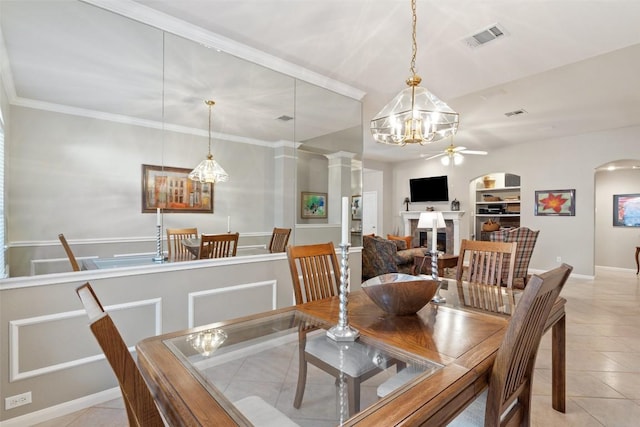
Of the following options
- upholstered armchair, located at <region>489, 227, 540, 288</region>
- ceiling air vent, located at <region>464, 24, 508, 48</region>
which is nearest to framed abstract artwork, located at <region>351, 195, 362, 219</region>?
ceiling air vent, located at <region>464, 24, 508, 48</region>

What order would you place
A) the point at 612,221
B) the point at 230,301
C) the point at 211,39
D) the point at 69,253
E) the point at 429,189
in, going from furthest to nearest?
the point at 429,189 → the point at 612,221 → the point at 230,301 → the point at 211,39 → the point at 69,253

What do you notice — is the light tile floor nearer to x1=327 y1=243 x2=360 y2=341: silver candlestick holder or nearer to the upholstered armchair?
the upholstered armchair

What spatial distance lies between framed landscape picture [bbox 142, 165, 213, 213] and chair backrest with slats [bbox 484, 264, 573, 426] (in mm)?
2424

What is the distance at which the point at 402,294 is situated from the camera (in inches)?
56.9

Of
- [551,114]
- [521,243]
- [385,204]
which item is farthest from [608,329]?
[385,204]

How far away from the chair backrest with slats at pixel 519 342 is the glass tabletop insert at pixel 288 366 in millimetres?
202

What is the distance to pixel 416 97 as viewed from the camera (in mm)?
Result: 2162

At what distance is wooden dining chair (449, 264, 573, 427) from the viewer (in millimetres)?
947

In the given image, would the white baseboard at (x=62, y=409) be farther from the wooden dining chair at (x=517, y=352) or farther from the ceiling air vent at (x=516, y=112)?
the ceiling air vent at (x=516, y=112)

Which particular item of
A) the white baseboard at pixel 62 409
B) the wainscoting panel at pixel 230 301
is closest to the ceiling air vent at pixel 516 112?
the wainscoting panel at pixel 230 301

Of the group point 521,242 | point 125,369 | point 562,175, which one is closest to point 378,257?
point 521,242

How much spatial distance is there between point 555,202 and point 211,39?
7106 millimetres

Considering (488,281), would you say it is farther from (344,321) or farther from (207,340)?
(207,340)

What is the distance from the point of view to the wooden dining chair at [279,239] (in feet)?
10.1
